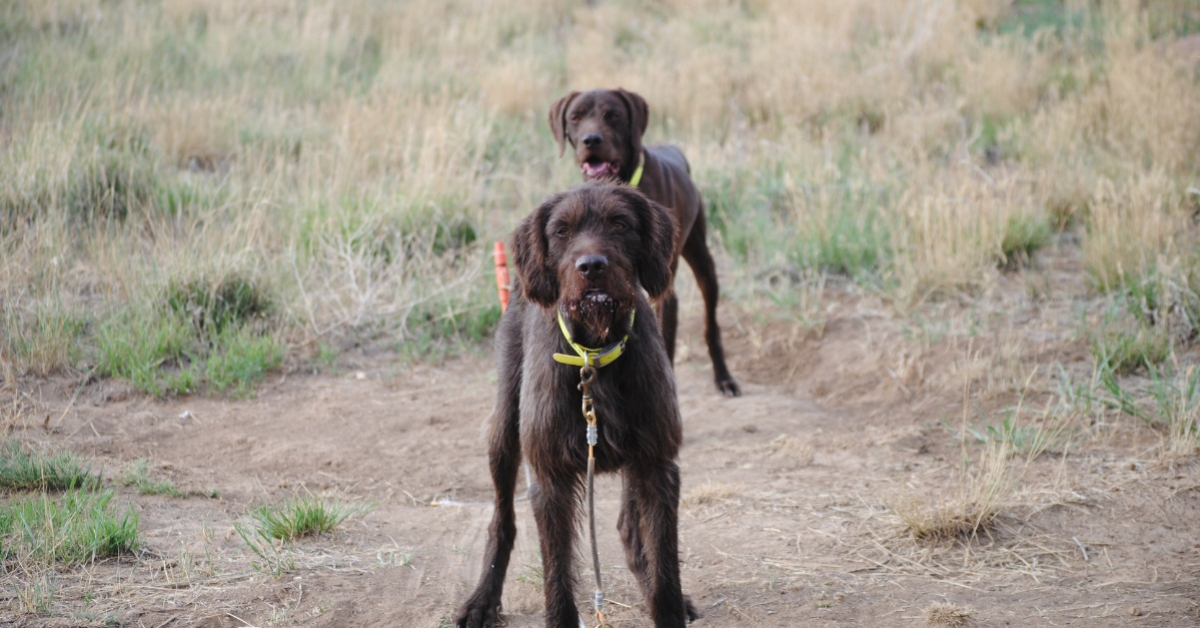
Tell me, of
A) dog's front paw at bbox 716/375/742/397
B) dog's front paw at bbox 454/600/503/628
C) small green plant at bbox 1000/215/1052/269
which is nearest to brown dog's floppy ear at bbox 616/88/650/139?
dog's front paw at bbox 716/375/742/397

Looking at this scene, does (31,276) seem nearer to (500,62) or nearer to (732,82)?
(500,62)

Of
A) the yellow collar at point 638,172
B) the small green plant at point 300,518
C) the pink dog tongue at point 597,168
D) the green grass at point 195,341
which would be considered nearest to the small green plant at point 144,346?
the green grass at point 195,341

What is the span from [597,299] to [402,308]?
13.6 ft

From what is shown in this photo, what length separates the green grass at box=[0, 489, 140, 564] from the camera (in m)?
3.97

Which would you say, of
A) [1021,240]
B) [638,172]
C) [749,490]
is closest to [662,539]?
[749,490]

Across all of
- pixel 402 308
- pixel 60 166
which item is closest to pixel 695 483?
pixel 402 308

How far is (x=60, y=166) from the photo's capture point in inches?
296

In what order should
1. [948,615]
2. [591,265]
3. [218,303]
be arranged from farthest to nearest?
[218,303]
[948,615]
[591,265]

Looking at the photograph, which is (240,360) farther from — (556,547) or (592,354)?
(592,354)

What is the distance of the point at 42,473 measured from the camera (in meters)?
4.65

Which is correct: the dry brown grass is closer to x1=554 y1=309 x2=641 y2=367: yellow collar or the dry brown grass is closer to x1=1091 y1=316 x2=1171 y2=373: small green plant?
x1=554 y1=309 x2=641 y2=367: yellow collar

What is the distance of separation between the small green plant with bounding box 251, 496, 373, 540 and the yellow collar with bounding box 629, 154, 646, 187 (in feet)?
7.23

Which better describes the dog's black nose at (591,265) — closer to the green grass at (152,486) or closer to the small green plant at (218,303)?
the green grass at (152,486)

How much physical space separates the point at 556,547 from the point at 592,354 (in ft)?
2.16
